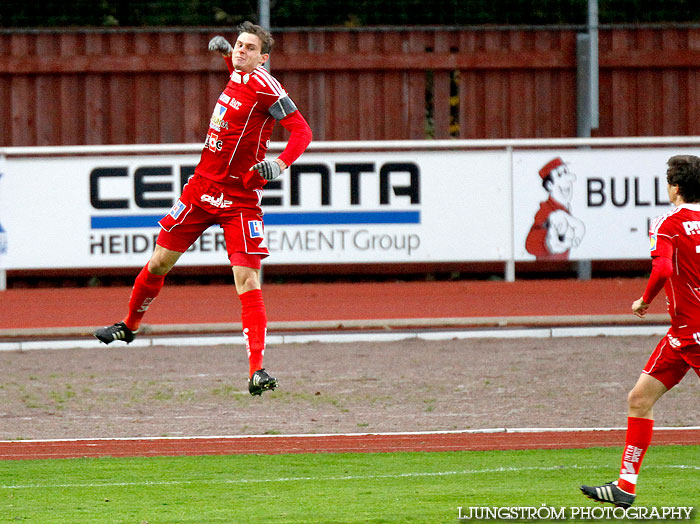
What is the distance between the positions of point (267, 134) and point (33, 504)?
8.18 feet

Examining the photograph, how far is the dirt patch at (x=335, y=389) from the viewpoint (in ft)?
31.1

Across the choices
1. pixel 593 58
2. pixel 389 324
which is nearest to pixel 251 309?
pixel 389 324

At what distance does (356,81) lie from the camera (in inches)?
643

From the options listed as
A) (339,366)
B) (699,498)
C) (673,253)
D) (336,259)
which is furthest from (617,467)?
(336,259)

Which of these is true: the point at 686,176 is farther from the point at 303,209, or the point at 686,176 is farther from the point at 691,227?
the point at 303,209

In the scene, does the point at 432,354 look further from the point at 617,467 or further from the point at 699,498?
the point at 699,498

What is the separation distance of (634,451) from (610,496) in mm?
311

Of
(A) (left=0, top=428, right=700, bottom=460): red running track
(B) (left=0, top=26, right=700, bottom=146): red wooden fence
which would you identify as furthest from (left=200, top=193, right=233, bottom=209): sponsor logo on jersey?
(B) (left=0, top=26, right=700, bottom=146): red wooden fence

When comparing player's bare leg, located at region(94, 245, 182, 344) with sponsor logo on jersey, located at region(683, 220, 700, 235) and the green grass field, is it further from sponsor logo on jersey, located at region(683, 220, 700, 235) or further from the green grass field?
sponsor logo on jersey, located at region(683, 220, 700, 235)

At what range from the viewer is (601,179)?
15227mm

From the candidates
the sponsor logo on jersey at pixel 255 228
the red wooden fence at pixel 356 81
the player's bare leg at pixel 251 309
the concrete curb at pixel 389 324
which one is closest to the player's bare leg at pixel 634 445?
the player's bare leg at pixel 251 309

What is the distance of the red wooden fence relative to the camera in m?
16.2

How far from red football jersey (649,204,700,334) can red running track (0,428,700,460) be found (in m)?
2.55

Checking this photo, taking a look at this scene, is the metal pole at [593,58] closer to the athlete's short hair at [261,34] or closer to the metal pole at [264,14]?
the metal pole at [264,14]
